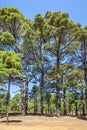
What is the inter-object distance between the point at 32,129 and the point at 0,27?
18.0m

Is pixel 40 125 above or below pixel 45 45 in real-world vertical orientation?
below

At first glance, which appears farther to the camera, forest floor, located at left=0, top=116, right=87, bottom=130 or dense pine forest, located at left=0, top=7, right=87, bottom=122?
dense pine forest, located at left=0, top=7, right=87, bottom=122

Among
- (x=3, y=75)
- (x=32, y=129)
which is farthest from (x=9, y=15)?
(x=32, y=129)

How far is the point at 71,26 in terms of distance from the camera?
32.7 metres

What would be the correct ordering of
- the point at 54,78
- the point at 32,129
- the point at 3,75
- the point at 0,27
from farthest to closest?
the point at 0,27 → the point at 54,78 → the point at 3,75 → the point at 32,129

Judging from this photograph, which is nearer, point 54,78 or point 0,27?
point 54,78

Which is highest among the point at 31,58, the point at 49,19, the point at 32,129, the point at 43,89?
Result: the point at 49,19

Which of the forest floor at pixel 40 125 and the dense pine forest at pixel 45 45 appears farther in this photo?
the dense pine forest at pixel 45 45

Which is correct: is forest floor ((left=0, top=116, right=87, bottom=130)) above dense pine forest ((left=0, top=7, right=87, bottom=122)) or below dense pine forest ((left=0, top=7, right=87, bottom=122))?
below

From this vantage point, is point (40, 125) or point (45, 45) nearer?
point (40, 125)

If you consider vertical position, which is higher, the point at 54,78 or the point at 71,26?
the point at 71,26

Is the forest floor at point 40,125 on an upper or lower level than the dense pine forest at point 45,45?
lower

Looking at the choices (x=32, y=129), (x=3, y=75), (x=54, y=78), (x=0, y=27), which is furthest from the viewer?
(x=0, y=27)

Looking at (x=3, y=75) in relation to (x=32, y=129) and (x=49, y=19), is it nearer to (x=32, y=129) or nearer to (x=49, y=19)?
(x=32, y=129)
